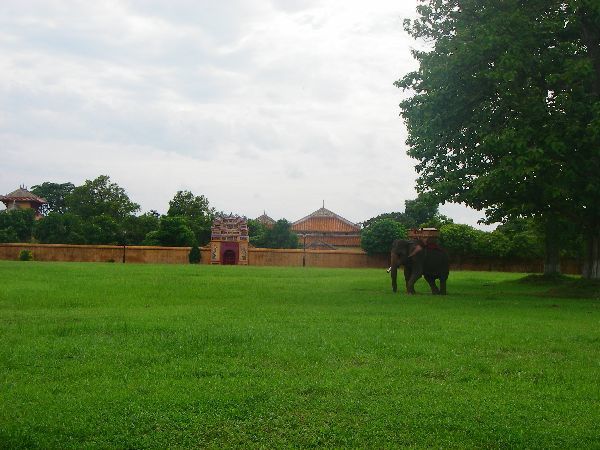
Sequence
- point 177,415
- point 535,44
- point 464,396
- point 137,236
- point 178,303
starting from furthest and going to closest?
point 137,236
point 535,44
point 178,303
point 464,396
point 177,415

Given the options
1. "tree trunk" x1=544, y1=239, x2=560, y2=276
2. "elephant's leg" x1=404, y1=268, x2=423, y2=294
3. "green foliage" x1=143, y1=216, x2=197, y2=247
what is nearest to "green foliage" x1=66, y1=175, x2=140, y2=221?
"green foliage" x1=143, y1=216, x2=197, y2=247

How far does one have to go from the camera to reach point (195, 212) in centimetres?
5981

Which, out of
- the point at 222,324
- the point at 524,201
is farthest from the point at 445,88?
the point at 222,324

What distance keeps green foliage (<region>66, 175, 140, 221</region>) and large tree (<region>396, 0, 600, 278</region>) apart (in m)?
42.9

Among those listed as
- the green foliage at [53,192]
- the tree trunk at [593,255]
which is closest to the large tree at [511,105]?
the tree trunk at [593,255]

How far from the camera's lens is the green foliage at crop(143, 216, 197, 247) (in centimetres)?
5275

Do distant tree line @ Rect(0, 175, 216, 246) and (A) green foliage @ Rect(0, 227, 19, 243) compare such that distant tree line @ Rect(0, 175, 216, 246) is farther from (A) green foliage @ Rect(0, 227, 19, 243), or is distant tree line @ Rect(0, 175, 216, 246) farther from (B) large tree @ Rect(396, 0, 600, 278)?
(B) large tree @ Rect(396, 0, 600, 278)

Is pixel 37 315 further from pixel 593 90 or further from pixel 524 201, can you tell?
pixel 593 90

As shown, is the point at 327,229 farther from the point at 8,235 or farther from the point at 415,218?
the point at 8,235

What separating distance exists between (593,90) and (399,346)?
1248cm

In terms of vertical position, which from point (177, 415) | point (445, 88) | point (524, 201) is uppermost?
point (445, 88)

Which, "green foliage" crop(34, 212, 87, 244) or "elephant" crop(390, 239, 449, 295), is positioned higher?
"green foliage" crop(34, 212, 87, 244)

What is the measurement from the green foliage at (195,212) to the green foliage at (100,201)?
12.5ft

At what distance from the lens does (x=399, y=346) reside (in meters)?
7.99
